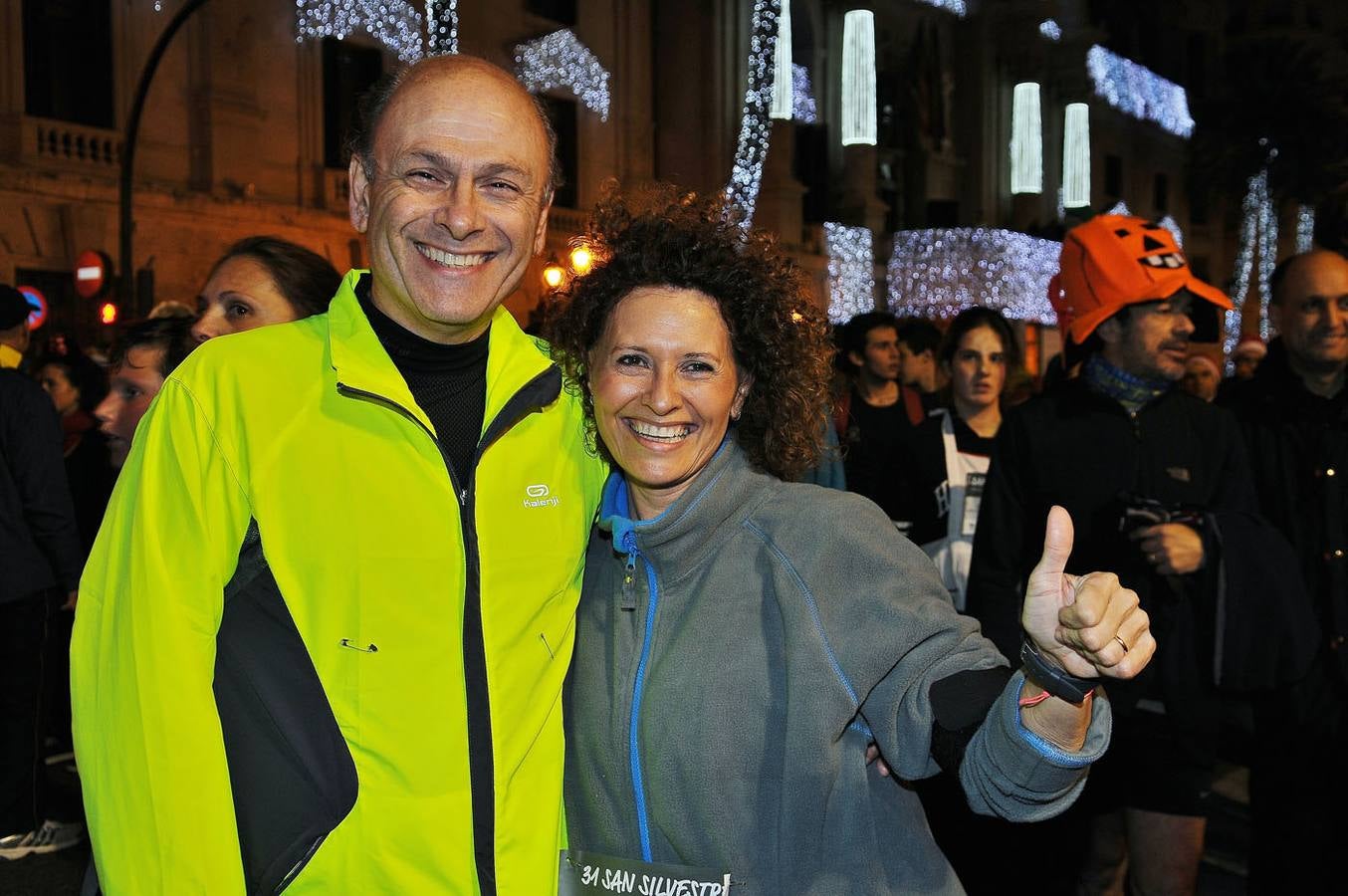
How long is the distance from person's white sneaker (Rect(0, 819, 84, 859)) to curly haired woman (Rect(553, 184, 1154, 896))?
14.9 ft

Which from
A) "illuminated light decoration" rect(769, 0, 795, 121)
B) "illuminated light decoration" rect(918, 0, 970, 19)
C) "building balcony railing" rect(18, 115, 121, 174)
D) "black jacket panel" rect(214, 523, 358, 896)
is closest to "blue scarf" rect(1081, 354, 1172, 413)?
"black jacket panel" rect(214, 523, 358, 896)

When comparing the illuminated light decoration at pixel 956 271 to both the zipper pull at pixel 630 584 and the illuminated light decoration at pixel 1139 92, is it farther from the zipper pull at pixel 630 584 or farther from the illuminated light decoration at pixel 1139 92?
the zipper pull at pixel 630 584

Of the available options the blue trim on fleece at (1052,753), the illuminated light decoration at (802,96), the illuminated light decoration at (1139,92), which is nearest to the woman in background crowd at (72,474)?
the blue trim on fleece at (1052,753)

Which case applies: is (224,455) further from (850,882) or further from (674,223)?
(850,882)

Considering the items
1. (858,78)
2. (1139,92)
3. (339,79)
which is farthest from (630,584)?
(1139,92)

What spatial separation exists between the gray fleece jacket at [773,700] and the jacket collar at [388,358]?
0.34 m

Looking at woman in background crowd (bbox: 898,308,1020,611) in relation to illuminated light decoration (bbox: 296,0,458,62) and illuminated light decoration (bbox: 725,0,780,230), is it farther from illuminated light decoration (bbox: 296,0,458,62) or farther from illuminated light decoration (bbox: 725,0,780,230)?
illuminated light decoration (bbox: 725,0,780,230)

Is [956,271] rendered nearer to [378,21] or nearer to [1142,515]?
[378,21]

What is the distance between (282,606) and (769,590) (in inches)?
33.7

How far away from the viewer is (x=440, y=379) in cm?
237

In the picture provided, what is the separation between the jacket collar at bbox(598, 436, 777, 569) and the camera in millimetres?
2393

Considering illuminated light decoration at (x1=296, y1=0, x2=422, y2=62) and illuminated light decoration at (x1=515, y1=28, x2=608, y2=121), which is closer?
illuminated light decoration at (x1=296, y1=0, x2=422, y2=62)

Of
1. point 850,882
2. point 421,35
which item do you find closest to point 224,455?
point 850,882

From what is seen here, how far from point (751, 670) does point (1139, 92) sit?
48.6 m
